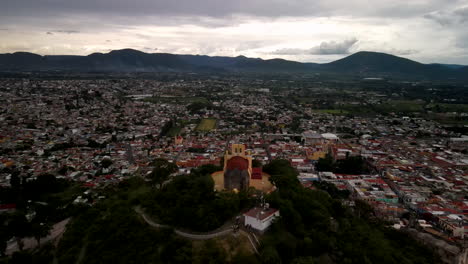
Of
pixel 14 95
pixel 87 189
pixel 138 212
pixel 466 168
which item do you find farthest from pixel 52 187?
pixel 14 95

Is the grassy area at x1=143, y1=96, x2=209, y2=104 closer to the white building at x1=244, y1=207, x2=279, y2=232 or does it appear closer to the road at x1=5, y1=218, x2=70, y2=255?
the road at x1=5, y1=218, x2=70, y2=255

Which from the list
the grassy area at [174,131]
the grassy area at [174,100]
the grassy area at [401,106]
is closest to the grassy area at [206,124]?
the grassy area at [174,131]

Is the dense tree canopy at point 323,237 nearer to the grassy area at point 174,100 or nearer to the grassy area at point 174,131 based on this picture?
the grassy area at point 174,131

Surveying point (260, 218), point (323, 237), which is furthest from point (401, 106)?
point (260, 218)

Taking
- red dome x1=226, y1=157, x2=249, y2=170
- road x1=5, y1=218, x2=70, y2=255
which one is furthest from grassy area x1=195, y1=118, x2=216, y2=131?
red dome x1=226, y1=157, x2=249, y2=170

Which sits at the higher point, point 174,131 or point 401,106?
point 401,106

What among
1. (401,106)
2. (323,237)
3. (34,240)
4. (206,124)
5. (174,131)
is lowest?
(34,240)

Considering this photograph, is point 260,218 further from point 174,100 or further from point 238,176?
point 174,100
